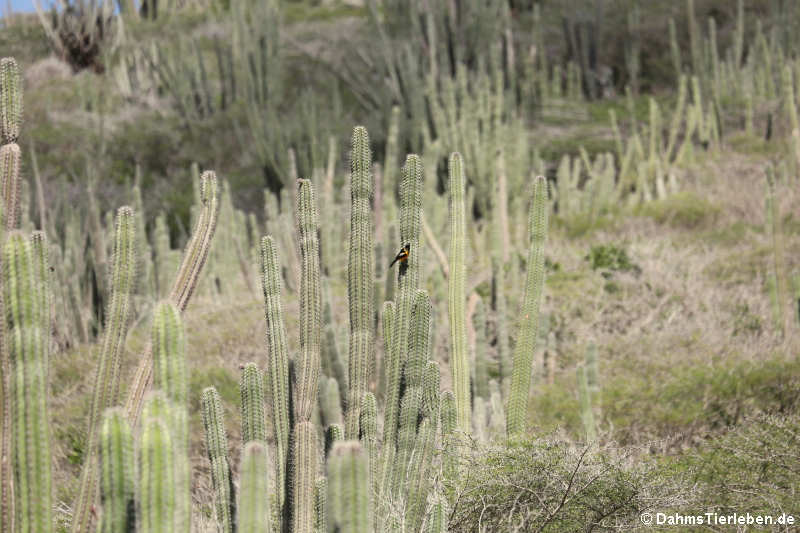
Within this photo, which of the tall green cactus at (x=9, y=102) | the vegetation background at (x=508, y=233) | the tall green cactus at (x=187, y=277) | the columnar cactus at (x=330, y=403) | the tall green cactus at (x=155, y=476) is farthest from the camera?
the columnar cactus at (x=330, y=403)

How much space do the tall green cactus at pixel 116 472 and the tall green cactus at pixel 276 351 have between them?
2.30 feet

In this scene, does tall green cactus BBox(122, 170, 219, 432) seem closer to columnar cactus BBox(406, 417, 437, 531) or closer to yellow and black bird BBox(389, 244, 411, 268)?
yellow and black bird BBox(389, 244, 411, 268)

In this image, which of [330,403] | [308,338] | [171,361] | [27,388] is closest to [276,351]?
[308,338]

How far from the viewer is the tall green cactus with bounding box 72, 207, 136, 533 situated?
1.81 metres

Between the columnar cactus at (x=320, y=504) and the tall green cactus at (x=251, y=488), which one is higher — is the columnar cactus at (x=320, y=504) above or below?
below

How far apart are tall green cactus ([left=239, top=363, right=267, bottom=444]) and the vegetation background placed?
325 millimetres

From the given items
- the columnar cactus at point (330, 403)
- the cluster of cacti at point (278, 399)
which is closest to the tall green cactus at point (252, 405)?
the cluster of cacti at point (278, 399)

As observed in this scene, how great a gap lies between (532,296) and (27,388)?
1776 mm

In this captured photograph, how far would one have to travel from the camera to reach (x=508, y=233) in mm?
7598

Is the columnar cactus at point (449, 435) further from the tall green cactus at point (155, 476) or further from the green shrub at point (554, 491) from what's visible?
the tall green cactus at point (155, 476)

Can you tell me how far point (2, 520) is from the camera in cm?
168

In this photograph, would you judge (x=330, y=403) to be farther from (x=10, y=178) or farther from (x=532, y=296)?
(x=10, y=178)

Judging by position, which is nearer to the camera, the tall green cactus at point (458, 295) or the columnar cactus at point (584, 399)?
the tall green cactus at point (458, 295)

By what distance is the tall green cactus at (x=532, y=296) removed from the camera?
2.95 meters
